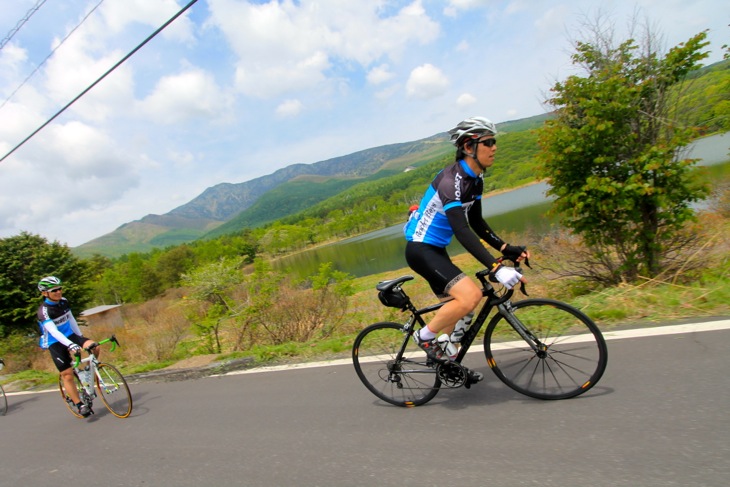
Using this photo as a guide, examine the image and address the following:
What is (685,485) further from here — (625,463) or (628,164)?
(628,164)

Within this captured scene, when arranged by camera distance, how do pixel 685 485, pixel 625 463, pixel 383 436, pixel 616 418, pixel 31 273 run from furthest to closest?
1. pixel 31 273
2. pixel 383 436
3. pixel 616 418
4. pixel 625 463
5. pixel 685 485

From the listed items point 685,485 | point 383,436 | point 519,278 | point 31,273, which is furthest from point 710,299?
point 31,273

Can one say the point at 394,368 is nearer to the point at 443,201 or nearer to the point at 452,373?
the point at 452,373

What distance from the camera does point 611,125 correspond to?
224 inches

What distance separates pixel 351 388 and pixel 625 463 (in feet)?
8.09

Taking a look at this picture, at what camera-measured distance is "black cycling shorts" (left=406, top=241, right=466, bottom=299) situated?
3076 millimetres

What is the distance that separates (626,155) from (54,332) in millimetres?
8733

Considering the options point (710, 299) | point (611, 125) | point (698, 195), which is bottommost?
point (710, 299)

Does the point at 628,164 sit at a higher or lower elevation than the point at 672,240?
higher

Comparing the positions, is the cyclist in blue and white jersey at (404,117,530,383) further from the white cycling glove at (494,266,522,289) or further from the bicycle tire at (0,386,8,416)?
the bicycle tire at (0,386,8,416)

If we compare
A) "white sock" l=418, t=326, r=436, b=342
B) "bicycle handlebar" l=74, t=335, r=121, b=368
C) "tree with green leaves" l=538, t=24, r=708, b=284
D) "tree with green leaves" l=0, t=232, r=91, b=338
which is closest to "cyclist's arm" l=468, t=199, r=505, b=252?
"white sock" l=418, t=326, r=436, b=342

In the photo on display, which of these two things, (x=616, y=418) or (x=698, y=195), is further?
(x=698, y=195)

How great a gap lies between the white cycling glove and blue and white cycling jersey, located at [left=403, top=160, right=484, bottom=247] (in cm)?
51

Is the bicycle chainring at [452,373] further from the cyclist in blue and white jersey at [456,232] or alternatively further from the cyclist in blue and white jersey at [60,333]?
the cyclist in blue and white jersey at [60,333]
